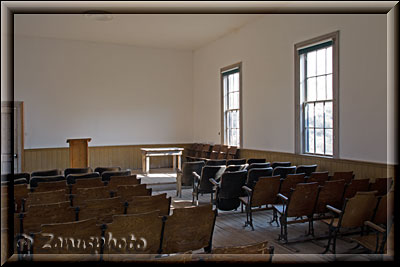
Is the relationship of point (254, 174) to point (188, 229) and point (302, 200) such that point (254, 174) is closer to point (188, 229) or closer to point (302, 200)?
point (302, 200)

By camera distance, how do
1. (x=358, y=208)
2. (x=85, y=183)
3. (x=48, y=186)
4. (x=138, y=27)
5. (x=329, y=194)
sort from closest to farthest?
(x=358, y=208) → (x=329, y=194) → (x=48, y=186) → (x=85, y=183) → (x=138, y=27)

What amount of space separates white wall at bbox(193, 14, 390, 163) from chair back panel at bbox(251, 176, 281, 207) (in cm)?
206

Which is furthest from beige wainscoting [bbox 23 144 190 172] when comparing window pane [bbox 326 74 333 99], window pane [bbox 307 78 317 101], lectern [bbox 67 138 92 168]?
window pane [bbox 326 74 333 99]

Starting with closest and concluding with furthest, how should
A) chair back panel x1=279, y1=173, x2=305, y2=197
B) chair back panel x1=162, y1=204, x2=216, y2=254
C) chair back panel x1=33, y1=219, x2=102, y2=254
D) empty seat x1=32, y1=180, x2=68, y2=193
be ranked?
chair back panel x1=33, y1=219, x2=102, y2=254, chair back panel x1=162, y1=204, x2=216, y2=254, empty seat x1=32, y1=180, x2=68, y2=193, chair back panel x1=279, y1=173, x2=305, y2=197

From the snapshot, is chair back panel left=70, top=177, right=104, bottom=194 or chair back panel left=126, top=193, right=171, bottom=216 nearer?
chair back panel left=126, top=193, right=171, bottom=216

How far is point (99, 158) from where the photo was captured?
11.3 m

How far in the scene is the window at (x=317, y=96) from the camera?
6.79m

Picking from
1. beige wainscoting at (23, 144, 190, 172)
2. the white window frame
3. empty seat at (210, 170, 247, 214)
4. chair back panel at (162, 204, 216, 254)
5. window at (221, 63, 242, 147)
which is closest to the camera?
chair back panel at (162, 204, 216, 254)

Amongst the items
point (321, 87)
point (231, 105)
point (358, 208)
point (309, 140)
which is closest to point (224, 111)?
point (231, 105)

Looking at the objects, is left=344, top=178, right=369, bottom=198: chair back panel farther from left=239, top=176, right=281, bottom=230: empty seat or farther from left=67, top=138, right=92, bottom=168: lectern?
left=67, top=138, right=92, bottom=168: lectern

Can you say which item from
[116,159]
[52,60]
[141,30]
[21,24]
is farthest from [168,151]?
[21,24]

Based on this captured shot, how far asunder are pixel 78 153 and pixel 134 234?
258 inches

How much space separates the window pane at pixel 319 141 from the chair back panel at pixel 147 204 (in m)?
4.40

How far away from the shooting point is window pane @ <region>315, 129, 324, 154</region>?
279 inches
